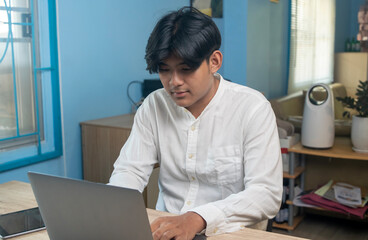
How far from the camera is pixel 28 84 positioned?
2424 mm

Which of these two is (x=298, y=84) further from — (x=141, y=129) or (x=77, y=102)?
(x=141, y=129)

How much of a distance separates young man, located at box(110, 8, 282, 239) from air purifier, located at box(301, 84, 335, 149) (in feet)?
5.18

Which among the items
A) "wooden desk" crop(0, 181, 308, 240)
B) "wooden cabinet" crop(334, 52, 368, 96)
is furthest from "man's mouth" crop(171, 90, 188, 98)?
"wooden cabinet" crop(334, 52, 368, 96)

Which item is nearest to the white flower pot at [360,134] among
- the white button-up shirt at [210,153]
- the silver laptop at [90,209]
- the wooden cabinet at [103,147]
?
the wooden cabinet at [103,147]

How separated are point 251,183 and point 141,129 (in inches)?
17.3

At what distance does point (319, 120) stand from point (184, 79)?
1.85 metres

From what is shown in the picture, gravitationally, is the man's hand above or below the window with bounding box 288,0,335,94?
below

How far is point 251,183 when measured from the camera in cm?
129

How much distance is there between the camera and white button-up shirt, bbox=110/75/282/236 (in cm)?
130

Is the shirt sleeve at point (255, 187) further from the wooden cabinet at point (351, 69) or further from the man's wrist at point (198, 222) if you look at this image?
the wooden cabinet at point (351, 69)

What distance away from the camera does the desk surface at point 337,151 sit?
2.78 metres

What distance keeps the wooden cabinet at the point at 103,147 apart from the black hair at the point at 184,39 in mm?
1354

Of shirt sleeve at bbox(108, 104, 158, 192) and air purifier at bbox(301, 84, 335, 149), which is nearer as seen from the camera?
shirt sleeve at bbox(108, 104, 158, 192)

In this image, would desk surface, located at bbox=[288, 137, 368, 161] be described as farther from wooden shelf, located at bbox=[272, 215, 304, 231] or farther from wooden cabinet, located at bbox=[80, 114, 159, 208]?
wooden cabinet, located at bbox=[80, 114, 159, 208]
